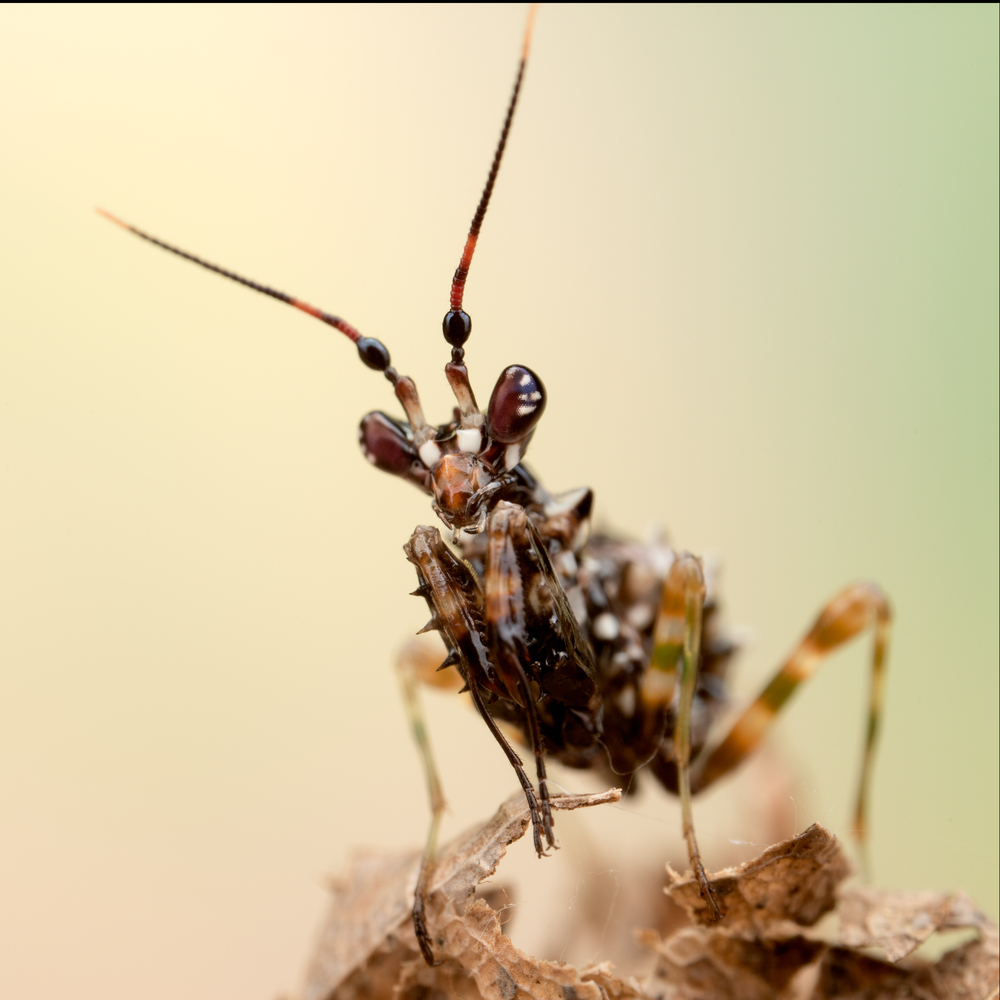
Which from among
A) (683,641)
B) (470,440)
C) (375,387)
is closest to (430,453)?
(470,440)

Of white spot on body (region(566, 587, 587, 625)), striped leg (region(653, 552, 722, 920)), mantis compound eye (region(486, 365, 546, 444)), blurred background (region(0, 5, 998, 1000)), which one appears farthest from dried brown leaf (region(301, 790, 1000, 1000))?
mantis compound eye (region(486, 365, 546, 444))

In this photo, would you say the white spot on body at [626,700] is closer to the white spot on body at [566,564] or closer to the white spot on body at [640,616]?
the white spot on body at [640,616]

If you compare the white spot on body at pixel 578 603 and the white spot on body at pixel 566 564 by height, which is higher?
the white spot on body at pixel 566 564

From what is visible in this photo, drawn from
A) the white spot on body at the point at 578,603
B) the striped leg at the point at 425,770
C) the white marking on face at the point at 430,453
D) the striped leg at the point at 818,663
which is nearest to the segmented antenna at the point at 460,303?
the white marking on face at the point at 430,453

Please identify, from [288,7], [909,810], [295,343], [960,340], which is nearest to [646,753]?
[909,810]

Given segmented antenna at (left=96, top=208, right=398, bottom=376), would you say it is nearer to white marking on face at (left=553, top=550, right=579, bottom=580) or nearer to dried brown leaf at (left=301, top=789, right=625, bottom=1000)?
white marking on face at (left=553, top=550, right=579, bottom=580)

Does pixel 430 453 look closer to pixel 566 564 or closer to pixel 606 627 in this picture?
pixel 566 564
